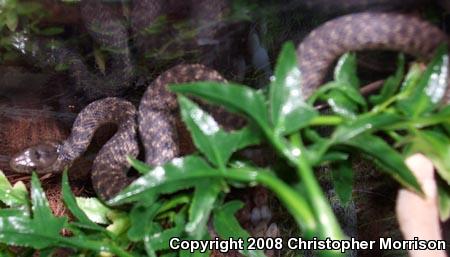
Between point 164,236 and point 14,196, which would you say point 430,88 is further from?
point 14,196

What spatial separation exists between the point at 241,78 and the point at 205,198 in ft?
1.98

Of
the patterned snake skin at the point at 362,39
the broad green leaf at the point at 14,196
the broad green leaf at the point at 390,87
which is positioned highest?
the patterned snake skin at the point at 362,39

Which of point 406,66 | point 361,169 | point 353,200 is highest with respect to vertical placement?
point 406,66

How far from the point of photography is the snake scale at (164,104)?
119 cm

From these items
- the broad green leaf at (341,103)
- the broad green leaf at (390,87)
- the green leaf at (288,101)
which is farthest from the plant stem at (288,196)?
the broad green leaf at (390,87)

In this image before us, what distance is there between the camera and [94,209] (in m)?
1.71

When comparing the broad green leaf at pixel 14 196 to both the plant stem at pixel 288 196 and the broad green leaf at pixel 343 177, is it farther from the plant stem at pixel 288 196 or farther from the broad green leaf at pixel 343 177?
the broad green leaf at pixel 343 177

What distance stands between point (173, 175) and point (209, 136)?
124 millimetres

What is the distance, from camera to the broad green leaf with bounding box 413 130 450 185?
99 centimetres

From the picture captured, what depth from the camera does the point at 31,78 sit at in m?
1.99

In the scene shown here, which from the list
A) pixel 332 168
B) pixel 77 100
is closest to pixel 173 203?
pixel 332 168

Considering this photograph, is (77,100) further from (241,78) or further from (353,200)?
(353,200)

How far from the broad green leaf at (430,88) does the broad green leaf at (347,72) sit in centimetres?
14

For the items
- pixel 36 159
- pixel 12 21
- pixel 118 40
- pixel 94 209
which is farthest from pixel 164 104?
pixel 36 159
